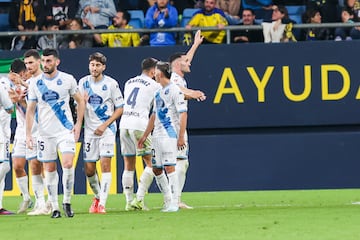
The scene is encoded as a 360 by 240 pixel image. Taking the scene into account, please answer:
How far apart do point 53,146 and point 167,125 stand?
176 centimetres

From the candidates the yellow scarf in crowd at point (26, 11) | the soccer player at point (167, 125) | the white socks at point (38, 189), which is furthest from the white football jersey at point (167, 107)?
the yellow scarf in crowd at point (26, 11)

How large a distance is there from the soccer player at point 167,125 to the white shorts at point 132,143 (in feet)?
2.47

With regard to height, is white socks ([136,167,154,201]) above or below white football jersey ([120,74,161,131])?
below

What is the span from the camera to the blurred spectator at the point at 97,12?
2200 centimetres

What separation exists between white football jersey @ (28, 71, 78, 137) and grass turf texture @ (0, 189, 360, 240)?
1196 millimetres

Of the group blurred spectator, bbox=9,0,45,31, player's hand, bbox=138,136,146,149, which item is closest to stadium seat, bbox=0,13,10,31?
blurred spectator, bbox=9,0,45,31

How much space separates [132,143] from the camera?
1675 cm

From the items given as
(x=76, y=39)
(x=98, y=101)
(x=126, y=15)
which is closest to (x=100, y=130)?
(x=98, y=101)

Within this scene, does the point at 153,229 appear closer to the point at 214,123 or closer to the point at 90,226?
the point at 90,226

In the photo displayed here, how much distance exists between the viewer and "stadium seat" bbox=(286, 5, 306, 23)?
72.8 feet

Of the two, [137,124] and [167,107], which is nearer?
[167,107]

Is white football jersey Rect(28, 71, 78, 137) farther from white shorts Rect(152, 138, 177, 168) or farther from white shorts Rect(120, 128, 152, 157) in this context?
white shorts Rect(120, 128, 152, 157)

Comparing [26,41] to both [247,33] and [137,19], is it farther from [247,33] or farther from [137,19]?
[247,33]

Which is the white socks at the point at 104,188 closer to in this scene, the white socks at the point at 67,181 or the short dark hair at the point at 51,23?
the white socks at the point at 67,181
